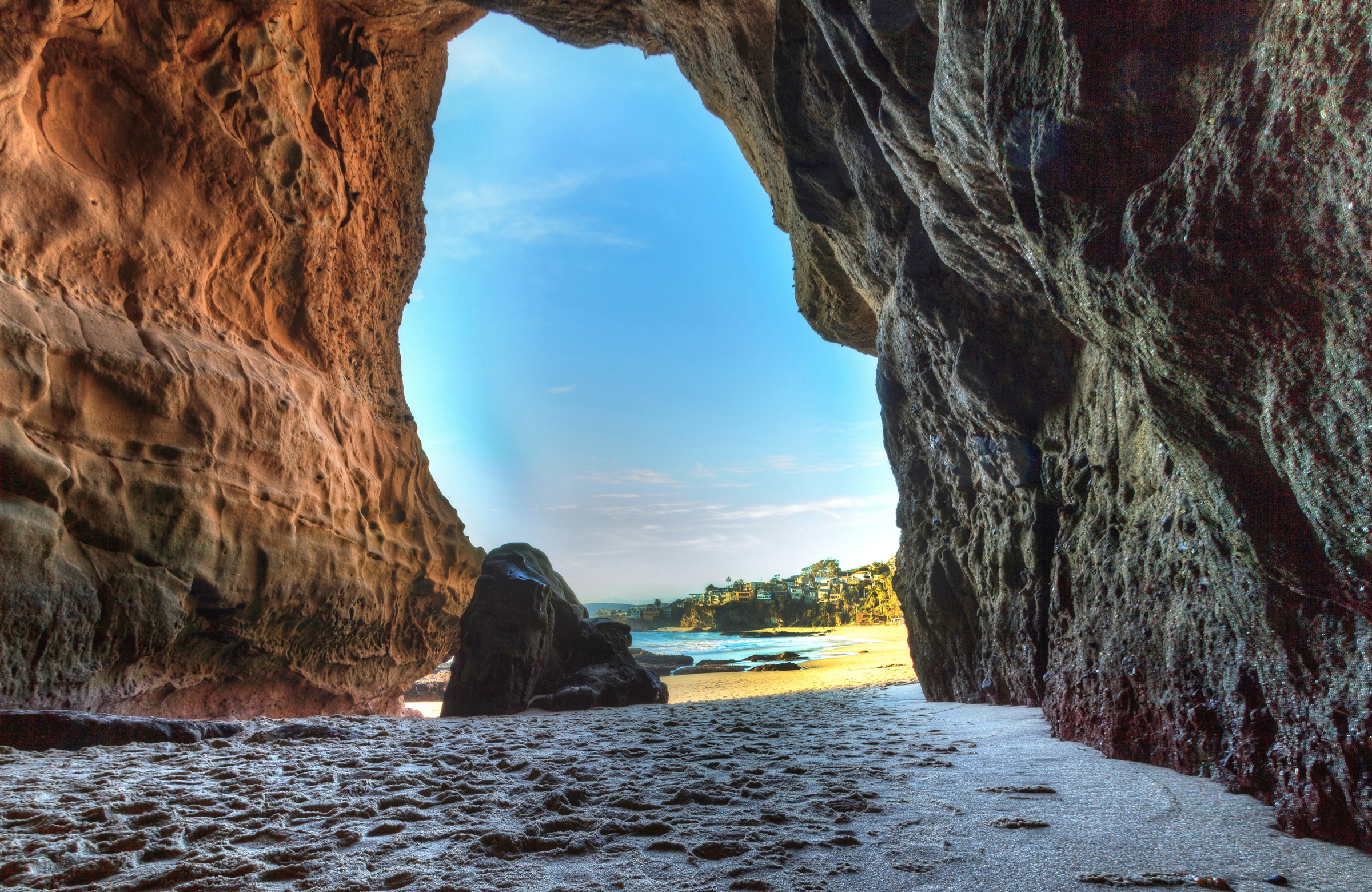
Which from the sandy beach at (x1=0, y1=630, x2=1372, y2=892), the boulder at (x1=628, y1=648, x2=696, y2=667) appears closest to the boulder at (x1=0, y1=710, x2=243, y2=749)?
the sandy beach at (x1=0, y1=630, x2=1372, y2=892)

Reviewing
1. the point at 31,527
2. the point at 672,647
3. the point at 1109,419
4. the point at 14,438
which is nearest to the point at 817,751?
the point at 1109,419

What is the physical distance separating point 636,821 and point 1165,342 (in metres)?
2.37

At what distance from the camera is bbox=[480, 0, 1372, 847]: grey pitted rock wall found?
1521 mm

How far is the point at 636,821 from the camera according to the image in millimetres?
2121

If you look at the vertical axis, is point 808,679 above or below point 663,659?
above

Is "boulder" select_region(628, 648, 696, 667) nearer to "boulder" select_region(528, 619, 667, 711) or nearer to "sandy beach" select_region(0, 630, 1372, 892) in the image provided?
"boulder" select_region(528, 619, 667, 711)

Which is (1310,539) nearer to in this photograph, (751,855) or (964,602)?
(751,855)

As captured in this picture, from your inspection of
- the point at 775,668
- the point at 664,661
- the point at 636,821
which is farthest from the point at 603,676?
the point at 664,661

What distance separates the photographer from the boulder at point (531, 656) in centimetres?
800

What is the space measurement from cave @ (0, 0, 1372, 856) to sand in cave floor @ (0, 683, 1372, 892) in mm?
435

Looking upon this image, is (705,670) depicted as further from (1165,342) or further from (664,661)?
(1165,342)

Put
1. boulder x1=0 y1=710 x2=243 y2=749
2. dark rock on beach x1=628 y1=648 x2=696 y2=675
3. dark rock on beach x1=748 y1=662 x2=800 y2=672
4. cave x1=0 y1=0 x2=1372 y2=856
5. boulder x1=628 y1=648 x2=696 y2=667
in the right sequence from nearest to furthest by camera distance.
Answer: cave x1=0 y1=0 x2=1372 y2=856 < boulder x1=0 y1=710 x2=243 y2=749 < dark rock on beach x1=748 y1=662 x2=800 y2=672 < dark rock on beach x1=628 y1=648 x2=696 y2=675 < boulder x1=628 y1=648 x2=696 y2=667

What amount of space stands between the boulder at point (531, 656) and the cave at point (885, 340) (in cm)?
107

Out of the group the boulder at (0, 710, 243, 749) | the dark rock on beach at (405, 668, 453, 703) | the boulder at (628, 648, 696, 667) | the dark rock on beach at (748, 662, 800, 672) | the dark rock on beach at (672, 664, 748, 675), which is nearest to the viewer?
the boulder at (0, 710, 243, 749)
